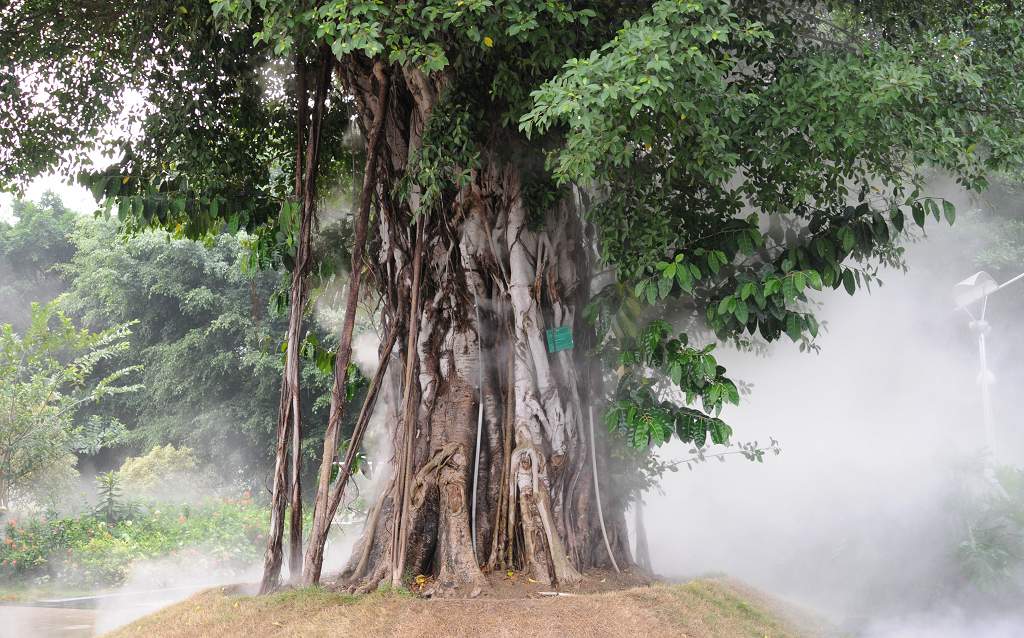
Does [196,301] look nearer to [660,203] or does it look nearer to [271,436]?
[271,436]

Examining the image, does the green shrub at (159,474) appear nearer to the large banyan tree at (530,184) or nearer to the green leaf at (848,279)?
the large banyan tree at (530,184)

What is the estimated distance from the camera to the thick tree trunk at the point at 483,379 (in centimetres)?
488

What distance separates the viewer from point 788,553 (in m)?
8.95

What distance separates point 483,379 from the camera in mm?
5207

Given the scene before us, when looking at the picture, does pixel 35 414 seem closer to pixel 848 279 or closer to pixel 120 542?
pixel 120 542

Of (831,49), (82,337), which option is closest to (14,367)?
(82,337)

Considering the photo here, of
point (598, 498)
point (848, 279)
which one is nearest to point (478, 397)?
point (598, 498)

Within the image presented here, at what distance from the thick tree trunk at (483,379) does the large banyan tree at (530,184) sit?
15 millimetres

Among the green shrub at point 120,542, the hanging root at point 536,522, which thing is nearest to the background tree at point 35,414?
the green shrub at point 120,542

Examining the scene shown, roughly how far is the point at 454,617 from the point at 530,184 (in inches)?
93.8

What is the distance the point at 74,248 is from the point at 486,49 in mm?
23803

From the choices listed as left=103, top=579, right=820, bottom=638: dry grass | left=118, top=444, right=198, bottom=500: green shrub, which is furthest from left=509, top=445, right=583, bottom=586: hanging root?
left=118, top=444, right=198, bottom=500: green shrub

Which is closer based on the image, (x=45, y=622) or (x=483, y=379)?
(x=483, y=379)

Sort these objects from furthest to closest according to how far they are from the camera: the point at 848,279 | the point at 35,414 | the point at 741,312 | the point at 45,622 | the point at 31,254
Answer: the point at 31,254 < the point at 35,414 < the point at 45,622 < the point at 848,279 < the point at 741,312
